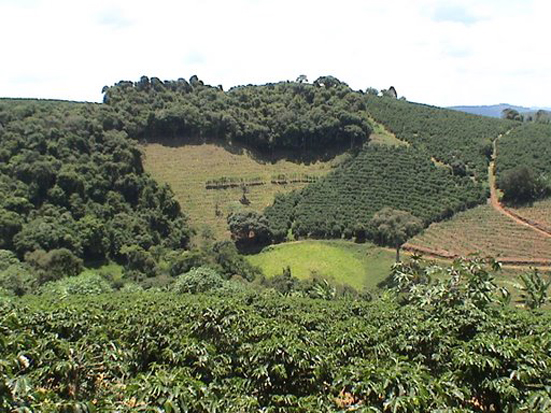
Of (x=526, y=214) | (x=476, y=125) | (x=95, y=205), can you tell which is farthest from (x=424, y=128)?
(x=95, y=205)

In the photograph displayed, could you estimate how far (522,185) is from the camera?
203 ft

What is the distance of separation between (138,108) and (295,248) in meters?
38.7

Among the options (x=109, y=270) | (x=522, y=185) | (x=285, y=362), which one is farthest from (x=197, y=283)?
(x=522, y=185)

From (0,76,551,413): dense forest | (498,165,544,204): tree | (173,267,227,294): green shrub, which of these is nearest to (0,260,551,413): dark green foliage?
(0,76,551,413): dense forest

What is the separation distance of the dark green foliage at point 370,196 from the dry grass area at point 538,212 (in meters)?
5.47

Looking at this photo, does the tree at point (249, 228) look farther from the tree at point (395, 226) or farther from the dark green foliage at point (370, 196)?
the tree at point (395, 226)

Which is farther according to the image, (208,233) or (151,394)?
(208,233)

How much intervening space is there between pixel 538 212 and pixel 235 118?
47947mm

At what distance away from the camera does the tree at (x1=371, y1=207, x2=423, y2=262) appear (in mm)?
55000

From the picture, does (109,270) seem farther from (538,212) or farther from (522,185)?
(522,185)

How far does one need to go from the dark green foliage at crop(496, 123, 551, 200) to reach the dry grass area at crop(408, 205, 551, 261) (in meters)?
6.91

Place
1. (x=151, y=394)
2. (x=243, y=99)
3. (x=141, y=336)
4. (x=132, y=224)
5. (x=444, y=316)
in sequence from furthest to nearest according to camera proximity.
A: (x=243, y=99) → (x=132, y=224) → (x=141, y=336) → (x=444, y=316) → (x=151, y=394)

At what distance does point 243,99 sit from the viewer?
297 feet

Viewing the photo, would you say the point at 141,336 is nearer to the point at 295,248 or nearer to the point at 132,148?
the point at 295,248
